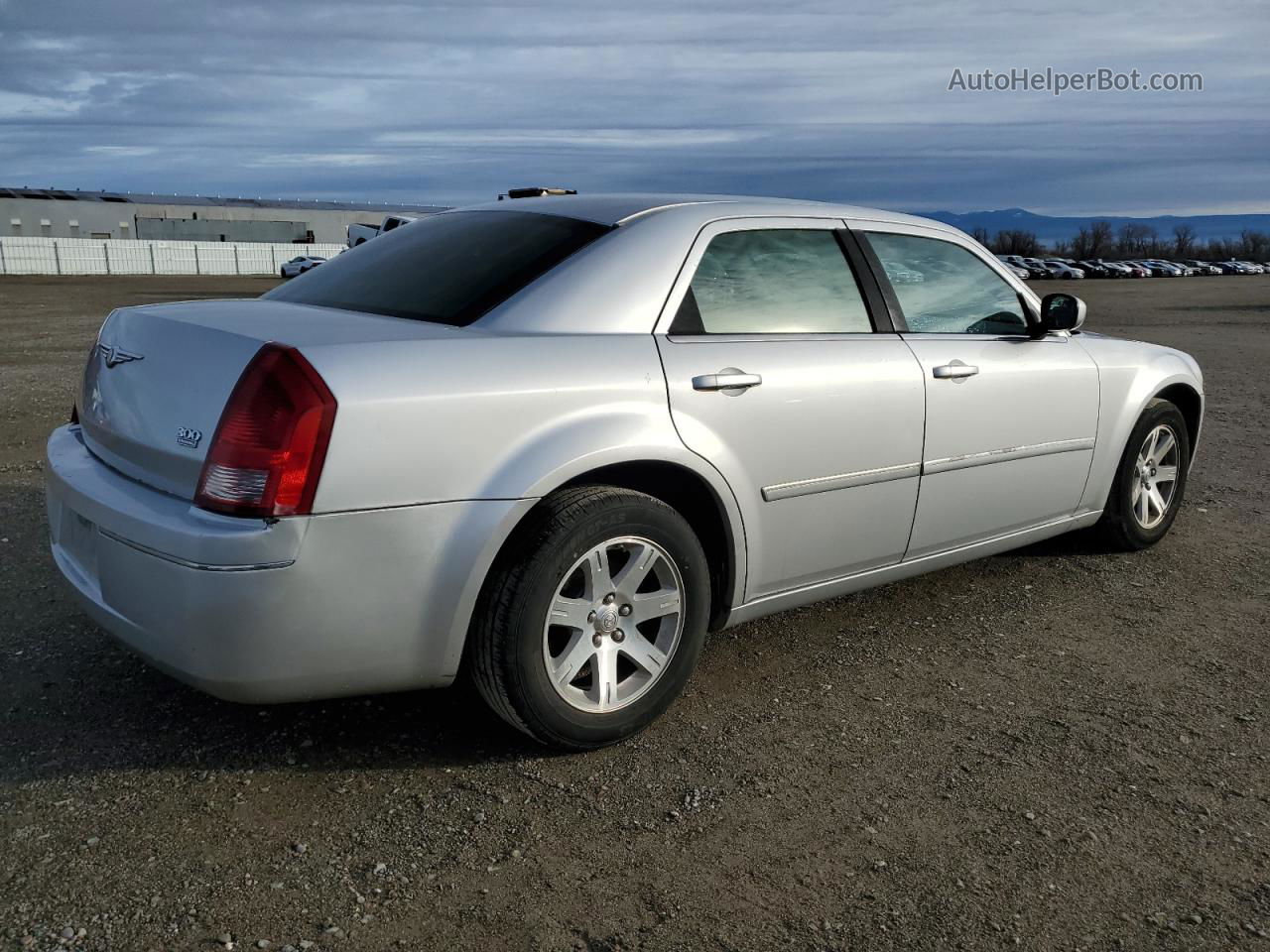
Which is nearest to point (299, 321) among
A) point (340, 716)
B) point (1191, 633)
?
point (340, 716)

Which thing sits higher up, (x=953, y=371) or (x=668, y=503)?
(x=953, y=371)

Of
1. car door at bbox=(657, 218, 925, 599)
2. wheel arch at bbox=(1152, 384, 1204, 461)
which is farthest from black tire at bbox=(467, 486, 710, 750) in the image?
wheel arch at bbox=(1152, 384, 1204, 461)

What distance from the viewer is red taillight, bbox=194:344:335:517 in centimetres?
263

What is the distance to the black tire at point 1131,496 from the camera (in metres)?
5.05

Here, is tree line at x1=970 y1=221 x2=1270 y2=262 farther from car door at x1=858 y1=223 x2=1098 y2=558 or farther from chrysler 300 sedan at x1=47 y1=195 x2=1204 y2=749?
chrysler 300 sedan at x1=47 y1=195 x2=1204 y2=749

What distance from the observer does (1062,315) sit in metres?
4.48

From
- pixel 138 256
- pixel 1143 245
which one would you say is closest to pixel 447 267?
pixel 138 256

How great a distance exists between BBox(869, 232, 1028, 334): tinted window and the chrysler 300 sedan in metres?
0.02

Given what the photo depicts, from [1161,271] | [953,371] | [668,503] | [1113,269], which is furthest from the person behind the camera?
[1161,271]

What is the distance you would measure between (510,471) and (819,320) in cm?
139

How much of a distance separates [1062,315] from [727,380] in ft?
6.14

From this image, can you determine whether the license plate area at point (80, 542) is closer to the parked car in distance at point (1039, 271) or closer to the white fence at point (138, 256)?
the white fence at point (138, 256)

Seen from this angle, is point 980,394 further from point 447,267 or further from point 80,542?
point 80,542

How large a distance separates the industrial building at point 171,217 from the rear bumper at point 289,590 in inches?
2558
